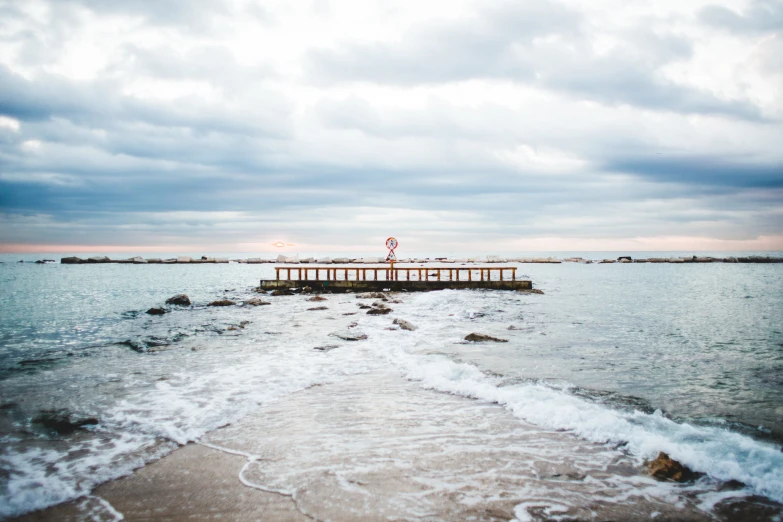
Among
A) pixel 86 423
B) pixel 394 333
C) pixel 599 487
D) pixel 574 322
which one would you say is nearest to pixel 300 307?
pixel 394 333

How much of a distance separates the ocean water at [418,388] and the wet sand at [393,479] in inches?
3.0

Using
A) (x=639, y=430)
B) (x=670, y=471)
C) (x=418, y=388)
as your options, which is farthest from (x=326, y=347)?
(x=670, y=471)

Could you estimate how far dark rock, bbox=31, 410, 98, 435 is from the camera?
6061 millimetres

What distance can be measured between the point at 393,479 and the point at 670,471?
9.87 ft

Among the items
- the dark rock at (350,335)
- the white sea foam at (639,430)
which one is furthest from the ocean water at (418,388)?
the dark rock at (350,335)

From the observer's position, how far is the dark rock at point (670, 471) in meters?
4.48

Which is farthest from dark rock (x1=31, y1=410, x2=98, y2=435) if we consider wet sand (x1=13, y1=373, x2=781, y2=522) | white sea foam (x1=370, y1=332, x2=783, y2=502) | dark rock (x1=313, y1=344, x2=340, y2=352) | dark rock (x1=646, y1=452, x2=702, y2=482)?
dark rock (x1=646, y1=452, x2=702, y2=482)

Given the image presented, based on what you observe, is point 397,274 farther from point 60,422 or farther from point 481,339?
point 60,422

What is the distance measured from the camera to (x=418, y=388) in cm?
798

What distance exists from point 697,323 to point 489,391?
51.0 feet

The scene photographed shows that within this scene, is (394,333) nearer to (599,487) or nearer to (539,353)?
(539,353)

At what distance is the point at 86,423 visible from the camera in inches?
247

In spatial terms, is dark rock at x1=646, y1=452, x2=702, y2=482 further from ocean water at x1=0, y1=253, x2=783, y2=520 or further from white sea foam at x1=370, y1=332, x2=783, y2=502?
white sea foam at x1=370, y1=332, x2=783, y2=502

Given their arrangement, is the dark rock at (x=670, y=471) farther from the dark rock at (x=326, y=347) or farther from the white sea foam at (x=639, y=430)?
the dark rock at (x=326, y=347)
